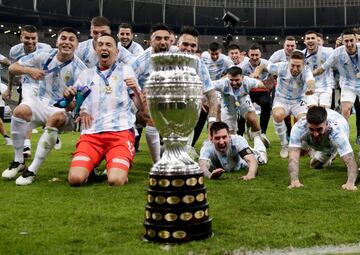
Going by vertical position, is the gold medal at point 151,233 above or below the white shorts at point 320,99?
below

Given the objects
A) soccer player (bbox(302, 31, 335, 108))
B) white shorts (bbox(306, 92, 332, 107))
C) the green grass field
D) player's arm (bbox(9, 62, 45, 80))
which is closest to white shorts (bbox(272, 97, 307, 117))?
white shorts (bbox(306, 92, 332, 107))

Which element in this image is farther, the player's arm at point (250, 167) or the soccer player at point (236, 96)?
the soccer player at point (236, 96)

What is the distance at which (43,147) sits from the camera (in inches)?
200

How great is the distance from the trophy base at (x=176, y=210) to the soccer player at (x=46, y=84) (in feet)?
8.36

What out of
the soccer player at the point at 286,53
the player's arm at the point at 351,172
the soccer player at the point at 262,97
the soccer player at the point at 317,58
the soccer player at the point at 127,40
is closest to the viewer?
the player's arm at the point at 351,172

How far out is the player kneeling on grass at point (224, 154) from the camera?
5.17 m

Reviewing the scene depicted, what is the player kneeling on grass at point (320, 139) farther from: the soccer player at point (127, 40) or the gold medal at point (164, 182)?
the soccer player at point (127, 40)

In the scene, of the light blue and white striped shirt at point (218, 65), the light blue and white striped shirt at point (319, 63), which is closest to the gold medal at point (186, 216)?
the light blue and white striped shirt at point (319, 63)

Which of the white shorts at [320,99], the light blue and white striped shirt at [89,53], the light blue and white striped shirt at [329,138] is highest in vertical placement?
the light blue and white striped shirt at [89,53]

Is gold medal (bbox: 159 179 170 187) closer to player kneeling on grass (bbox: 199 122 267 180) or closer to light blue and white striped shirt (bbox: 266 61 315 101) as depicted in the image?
player kneeling on grass (bbox: 199 122 267 180)

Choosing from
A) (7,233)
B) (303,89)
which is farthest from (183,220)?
(303,89)

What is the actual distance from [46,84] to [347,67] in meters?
4.15

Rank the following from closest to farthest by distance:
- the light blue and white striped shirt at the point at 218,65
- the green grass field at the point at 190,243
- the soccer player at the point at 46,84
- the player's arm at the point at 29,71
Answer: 1. the green grass field at the point at 190,243
2. the player's arm at the point at 29,71
3. the soccer player at the point at 46,84
4. the light blue and white striped shirt at the point at 218,65

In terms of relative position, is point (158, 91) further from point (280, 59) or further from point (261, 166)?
point (280, 59)
